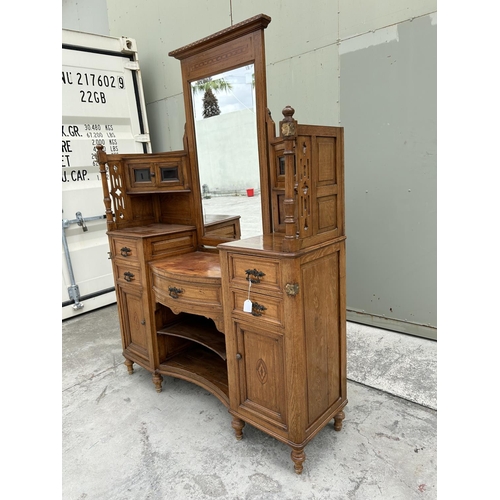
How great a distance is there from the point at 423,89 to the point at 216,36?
1.38 meters

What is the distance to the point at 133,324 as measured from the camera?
8.60 feet

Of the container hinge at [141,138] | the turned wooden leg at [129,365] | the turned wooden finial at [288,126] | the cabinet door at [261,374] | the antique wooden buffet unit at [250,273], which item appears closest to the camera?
the turned wooden finial at [288,126]

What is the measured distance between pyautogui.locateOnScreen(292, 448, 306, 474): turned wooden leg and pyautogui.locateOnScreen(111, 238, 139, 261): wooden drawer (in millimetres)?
1419

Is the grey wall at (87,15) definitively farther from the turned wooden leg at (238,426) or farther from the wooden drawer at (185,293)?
the turned wooden leg at (238,426)

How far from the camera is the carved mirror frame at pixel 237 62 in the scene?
1.94m

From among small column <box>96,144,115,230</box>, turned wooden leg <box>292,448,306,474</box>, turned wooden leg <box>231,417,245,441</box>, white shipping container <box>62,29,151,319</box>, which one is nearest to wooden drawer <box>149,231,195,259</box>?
small column <box>96,144,115,230</box>

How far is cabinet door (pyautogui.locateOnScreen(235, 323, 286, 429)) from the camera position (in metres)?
1.72

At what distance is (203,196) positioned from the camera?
8.18 feet

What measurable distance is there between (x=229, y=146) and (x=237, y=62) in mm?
450

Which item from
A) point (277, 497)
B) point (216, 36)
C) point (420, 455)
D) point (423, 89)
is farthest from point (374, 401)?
point (216, 36)

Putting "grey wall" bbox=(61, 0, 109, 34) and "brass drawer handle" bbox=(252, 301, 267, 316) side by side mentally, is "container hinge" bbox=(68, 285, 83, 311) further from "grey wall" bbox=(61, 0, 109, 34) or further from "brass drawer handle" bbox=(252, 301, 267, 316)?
"grey wall" bbox=(61, 0, 109, 34)

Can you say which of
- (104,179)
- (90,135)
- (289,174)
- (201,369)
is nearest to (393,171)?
(289,174)

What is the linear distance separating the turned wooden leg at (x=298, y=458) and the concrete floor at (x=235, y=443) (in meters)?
→ 0.04

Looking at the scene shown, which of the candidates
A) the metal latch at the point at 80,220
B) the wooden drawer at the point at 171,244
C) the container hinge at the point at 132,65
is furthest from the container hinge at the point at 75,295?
the container hinge at the point at 132,65
